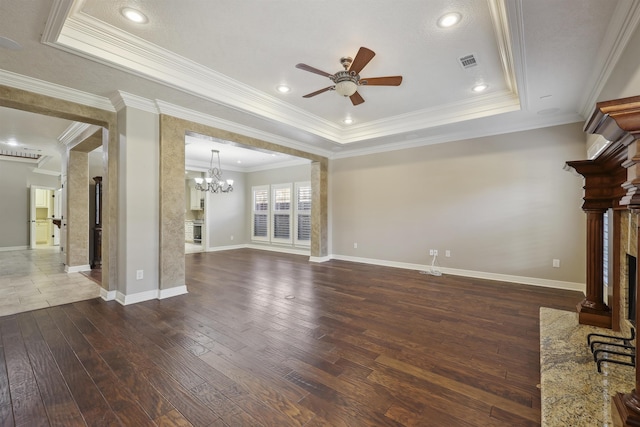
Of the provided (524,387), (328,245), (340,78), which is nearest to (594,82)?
(340,78)

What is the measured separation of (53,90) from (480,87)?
546 cm

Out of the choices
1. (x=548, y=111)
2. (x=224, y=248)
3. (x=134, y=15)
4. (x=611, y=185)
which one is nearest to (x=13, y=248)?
(x=224, y=248)

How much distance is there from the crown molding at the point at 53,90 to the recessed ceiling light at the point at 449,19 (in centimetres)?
409

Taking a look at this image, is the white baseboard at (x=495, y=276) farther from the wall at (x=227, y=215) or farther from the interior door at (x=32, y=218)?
the interior door at (x=32, y=218)

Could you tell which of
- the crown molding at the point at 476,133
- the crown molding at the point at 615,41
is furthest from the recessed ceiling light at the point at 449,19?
the crown molding at the point at 476,133

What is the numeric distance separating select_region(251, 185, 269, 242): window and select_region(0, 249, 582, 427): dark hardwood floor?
5.12m

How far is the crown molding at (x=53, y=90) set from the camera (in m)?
2.94

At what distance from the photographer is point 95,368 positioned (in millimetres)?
2059

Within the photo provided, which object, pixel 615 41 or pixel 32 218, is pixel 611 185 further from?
pixel 32 218

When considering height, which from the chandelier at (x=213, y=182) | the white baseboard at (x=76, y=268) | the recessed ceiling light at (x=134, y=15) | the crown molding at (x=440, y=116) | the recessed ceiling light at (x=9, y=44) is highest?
the recessed ceiling light at (x=134, y=15)

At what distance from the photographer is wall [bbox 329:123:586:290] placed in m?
4.23

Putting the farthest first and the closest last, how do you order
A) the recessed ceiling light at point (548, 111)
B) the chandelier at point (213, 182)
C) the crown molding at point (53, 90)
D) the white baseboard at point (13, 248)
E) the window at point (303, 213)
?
the white baseboard at point (13, 248) → the window at point (303, 213) → the chandelier at point (213, 182) → the recessed ceiling light at point (548, 111) → the crown molding at point (53, 90)

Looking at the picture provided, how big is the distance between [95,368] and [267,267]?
12.9 ft

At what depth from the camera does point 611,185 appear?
2.47m
